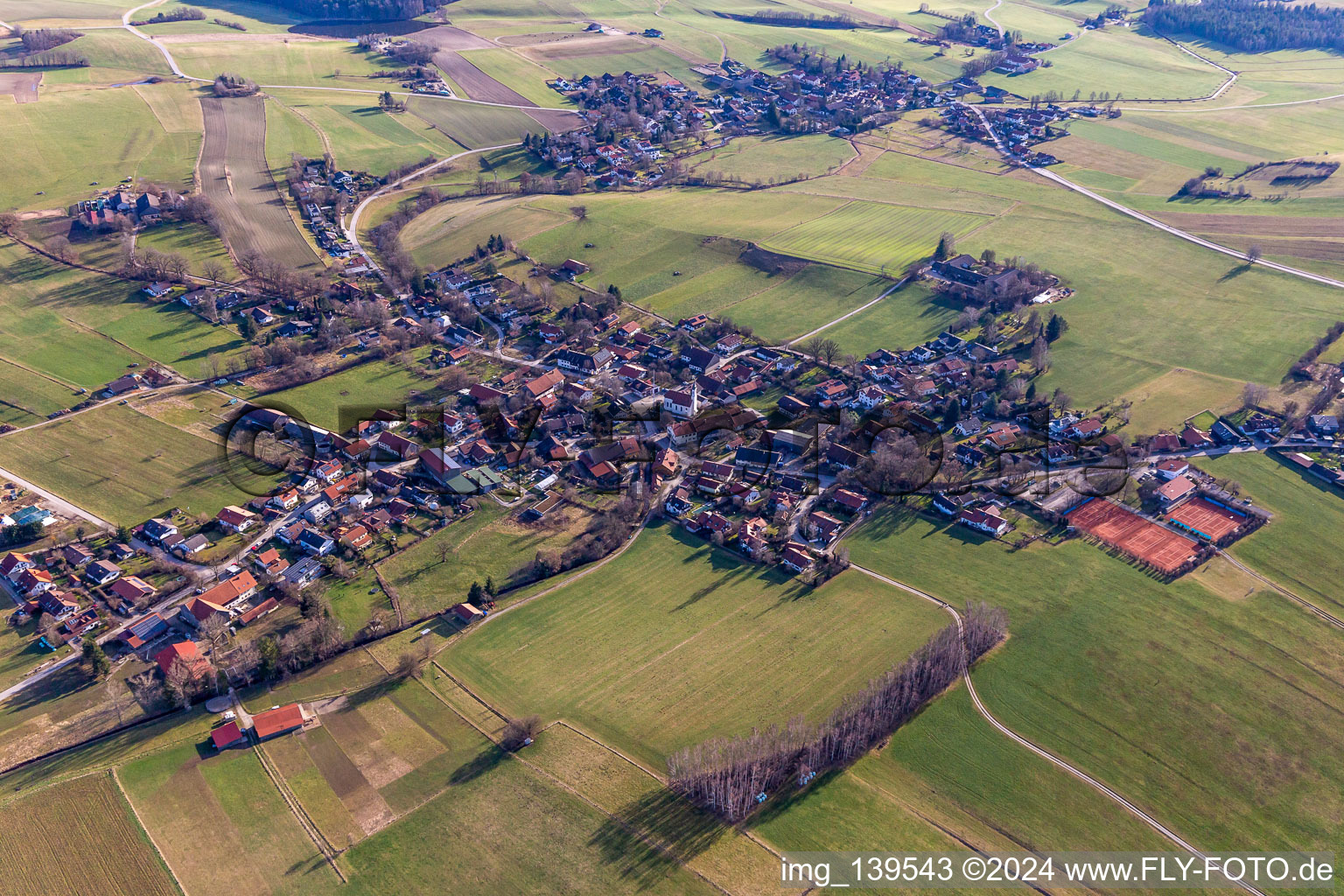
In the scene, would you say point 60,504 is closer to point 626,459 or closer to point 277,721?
point 277,721

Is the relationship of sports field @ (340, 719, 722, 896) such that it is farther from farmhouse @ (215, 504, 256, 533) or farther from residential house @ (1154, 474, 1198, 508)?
residential house @ (1154, 474, 1198, 508)

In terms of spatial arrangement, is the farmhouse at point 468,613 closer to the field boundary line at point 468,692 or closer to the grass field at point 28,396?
the field boundary line at point 468,692

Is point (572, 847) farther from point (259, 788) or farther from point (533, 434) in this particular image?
point (533, 434)

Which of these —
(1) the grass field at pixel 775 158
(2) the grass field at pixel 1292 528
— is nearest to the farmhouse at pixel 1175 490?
(2) the grass field at pixel 1292 528

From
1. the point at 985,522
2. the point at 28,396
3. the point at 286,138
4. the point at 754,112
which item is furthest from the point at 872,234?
the point at 28,396

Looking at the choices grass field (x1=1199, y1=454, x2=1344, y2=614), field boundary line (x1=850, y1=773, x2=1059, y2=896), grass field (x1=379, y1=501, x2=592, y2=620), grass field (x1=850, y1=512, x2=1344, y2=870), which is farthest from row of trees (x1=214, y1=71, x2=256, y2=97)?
field boundary line (x1=850, y1=773, x2=1059, y2=896)
